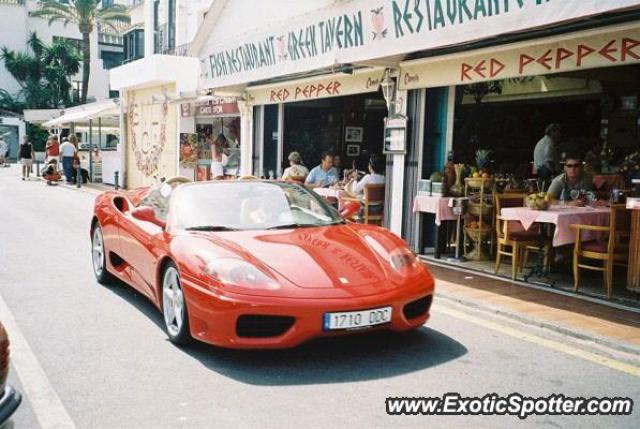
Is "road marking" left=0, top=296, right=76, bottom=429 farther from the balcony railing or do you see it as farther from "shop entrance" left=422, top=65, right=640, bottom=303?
the balcony railing

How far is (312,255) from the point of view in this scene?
480cm

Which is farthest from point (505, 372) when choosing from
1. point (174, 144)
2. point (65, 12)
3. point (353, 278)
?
point (65, 12)

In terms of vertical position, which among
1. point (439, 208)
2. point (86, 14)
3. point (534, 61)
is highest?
point (86, 14)

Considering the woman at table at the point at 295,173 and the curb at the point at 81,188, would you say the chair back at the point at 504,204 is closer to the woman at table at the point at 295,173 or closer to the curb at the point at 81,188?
the woman at table at the point at 295,173

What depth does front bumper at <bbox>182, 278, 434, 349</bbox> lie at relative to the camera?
4.27 meters

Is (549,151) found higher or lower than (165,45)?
lower

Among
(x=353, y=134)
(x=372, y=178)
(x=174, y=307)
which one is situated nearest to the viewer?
(x=174, y=307)

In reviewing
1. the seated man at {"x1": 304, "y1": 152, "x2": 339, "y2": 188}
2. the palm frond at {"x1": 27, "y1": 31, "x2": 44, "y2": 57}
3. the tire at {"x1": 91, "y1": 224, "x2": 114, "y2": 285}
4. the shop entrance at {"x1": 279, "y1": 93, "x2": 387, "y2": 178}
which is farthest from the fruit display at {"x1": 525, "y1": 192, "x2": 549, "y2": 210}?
the palm frond at {"x1": 27, "y1": 31, "x2": 44, "y2": 57}

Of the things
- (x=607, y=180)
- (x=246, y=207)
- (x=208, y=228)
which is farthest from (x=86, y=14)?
(x=208, y=228)

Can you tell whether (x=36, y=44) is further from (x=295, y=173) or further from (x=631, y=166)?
(x=631, y=166)

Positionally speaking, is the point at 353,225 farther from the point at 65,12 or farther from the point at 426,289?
the point at 65,12

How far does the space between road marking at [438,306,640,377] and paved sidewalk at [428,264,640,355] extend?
231 millimetres

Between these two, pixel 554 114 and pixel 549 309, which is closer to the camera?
pixel 549 309

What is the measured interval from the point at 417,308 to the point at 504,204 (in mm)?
3708
